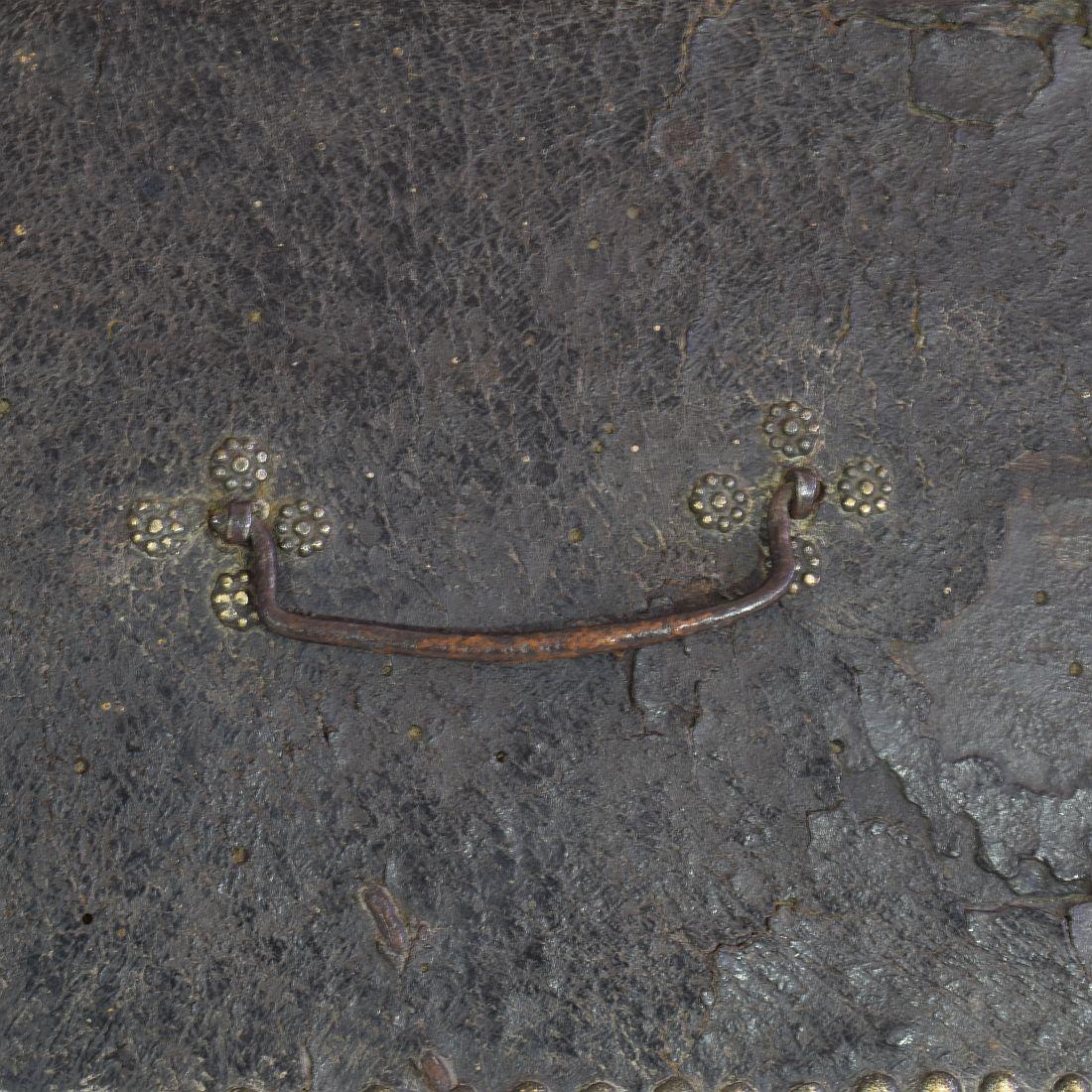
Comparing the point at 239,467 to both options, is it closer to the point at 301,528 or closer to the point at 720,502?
the point at 301,528

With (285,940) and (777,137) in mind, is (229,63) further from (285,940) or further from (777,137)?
(285,940)

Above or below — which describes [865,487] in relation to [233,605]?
above

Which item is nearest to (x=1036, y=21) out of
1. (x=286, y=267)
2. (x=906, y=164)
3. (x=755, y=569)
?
(x=906, y=164)

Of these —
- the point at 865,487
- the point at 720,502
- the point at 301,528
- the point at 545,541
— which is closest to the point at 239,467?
the point at 301,528

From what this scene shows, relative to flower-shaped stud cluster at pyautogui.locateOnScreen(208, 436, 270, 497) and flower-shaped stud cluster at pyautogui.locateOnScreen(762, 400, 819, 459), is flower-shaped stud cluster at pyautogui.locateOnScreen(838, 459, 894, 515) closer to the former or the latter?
flower-shaped stud cluster at pyautogui.locateOnScreen(762, 400, 819, 459)

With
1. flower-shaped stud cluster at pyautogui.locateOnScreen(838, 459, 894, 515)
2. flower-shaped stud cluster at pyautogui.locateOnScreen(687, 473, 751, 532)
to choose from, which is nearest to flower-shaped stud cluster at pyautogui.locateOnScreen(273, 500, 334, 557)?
flower-shaped stud cluster at pyautogui.locateOnScreen(687, 473, 751, 532)

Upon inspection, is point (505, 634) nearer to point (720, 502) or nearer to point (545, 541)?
point (545, 541)

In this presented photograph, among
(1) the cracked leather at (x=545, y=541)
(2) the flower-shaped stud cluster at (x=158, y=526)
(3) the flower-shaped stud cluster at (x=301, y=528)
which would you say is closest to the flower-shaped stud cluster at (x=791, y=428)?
(1) the cracked leather at (x=545, y=541)
